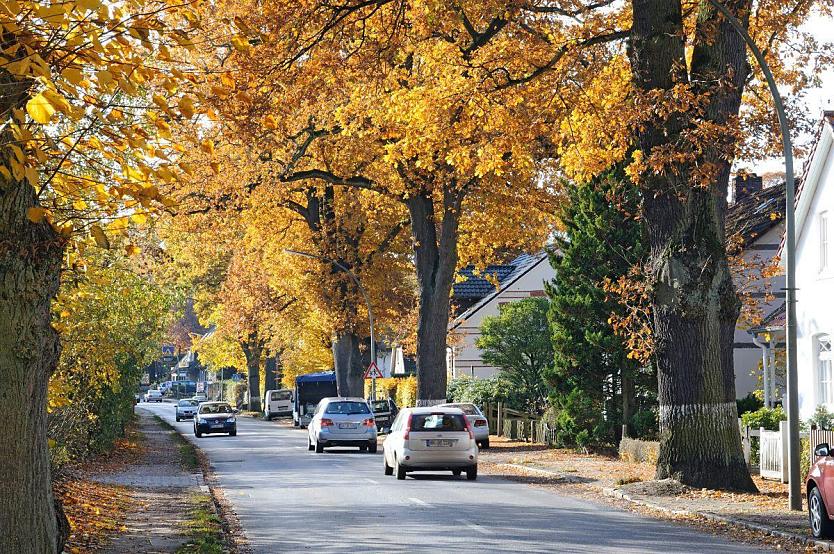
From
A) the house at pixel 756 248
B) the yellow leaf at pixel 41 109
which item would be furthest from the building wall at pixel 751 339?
the yellow leaf at pixel 41 109

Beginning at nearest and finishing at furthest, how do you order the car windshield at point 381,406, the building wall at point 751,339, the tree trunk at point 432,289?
the tree trunk at point 432,289 → the building wall at point 751,339 → the car windshield at point 381,406

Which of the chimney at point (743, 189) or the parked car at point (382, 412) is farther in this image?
the parked car at point (382, 412)

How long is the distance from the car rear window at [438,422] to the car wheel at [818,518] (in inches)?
465

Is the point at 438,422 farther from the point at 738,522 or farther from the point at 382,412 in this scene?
the point at 382,412

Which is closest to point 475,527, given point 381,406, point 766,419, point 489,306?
point 766,419

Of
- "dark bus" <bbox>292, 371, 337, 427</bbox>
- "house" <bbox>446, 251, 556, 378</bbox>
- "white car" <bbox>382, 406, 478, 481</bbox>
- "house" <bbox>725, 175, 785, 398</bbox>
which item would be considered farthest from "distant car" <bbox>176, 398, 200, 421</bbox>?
"white car" <bbox>382, 406, 478, 481</bbox>

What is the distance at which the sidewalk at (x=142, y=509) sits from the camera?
14.4 m

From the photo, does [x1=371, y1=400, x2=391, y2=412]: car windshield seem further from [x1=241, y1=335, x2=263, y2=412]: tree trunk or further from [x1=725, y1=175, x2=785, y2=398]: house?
[x1=241, y1=335, x2=263, y2=412]: tree trunk

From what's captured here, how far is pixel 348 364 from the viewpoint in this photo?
5453cm

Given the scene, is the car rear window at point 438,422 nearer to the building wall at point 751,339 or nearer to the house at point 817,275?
the house at point 817,275

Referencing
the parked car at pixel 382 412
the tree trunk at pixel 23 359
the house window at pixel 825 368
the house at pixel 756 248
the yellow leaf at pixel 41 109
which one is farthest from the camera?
the parked car at pixel 382 412

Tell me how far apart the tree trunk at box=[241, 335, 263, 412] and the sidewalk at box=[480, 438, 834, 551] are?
173 ft

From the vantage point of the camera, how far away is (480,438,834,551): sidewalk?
54.2 ft

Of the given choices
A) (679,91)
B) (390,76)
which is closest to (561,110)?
(390,76)
